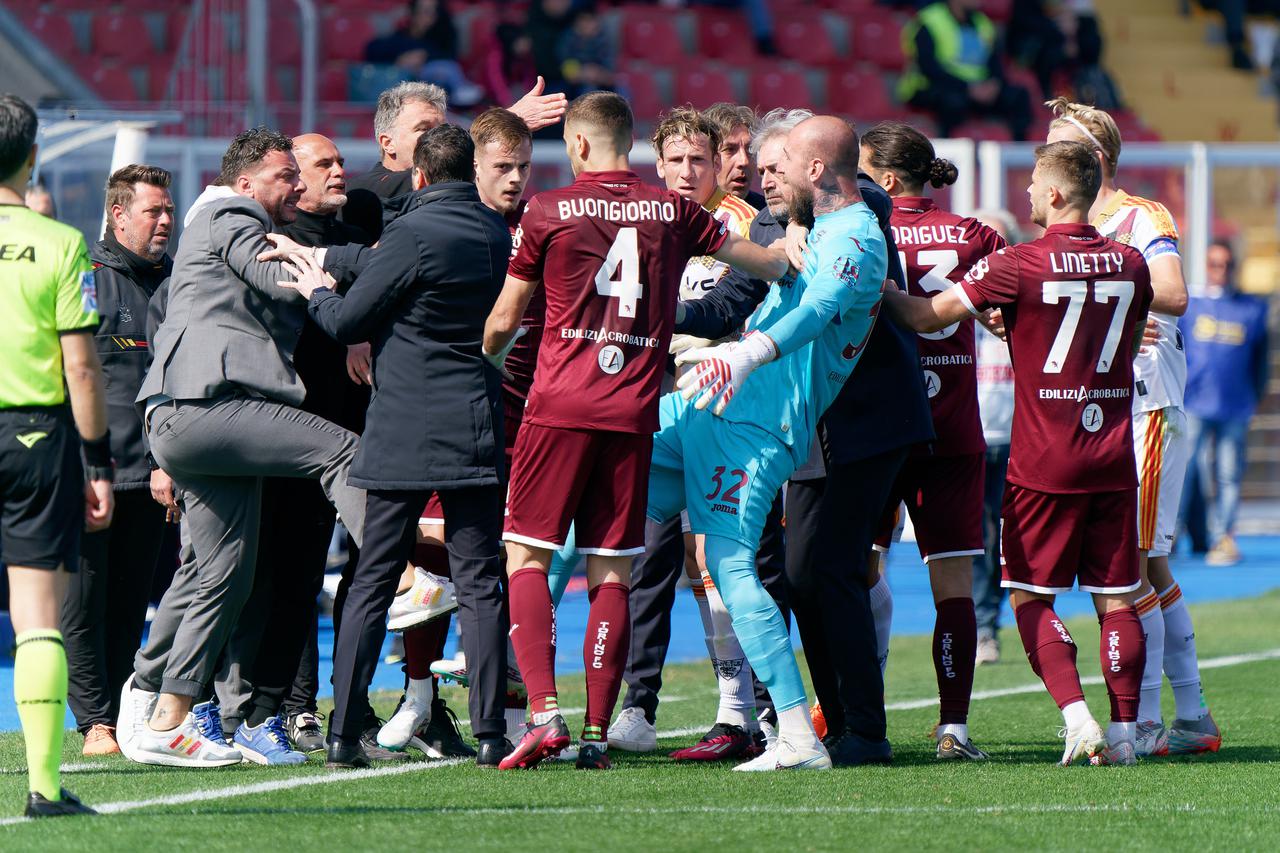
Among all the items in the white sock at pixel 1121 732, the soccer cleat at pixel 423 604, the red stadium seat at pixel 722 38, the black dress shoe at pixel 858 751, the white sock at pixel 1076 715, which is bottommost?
the black dress shoe at pixel 858 751

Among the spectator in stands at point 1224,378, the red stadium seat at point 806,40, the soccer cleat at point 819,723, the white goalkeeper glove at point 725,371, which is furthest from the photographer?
the red stadium seat at point 806,40

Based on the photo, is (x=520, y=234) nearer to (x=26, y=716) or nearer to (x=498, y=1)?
(x=26, y=716)

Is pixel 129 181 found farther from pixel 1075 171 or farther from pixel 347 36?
pixel 347 36

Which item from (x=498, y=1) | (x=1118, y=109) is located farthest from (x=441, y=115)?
(x=1118, y=109)

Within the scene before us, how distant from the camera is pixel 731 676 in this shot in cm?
665

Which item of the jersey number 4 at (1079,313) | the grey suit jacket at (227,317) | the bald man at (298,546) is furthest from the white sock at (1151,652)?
the grey suit jacket at (227,317)

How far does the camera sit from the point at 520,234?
5.98m

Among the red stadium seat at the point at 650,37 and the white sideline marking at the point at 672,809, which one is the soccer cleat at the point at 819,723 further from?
the red stadium seat at the point at 650,37

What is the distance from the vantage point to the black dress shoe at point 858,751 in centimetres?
626

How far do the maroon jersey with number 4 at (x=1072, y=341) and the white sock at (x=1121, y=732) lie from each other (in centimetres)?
81

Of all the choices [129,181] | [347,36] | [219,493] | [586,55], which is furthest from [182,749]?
[347,36]

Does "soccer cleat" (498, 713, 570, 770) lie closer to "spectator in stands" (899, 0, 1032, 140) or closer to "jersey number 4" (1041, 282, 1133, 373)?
"jersey number 4" (1041, 282, 1133, 373)

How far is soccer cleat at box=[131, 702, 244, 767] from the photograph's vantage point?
6281 mm

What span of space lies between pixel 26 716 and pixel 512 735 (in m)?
1.98
